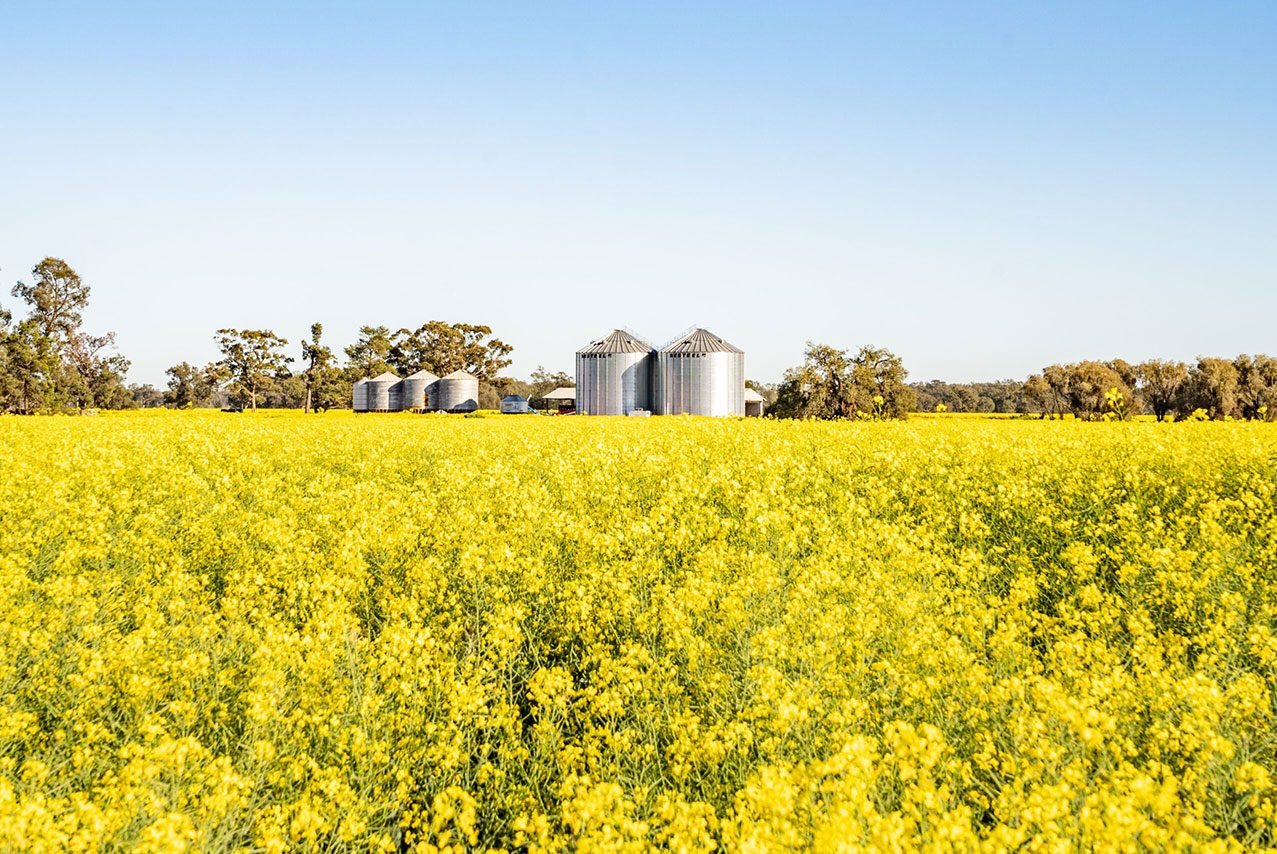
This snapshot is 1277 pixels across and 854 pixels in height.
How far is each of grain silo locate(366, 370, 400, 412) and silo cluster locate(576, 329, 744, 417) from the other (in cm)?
3263

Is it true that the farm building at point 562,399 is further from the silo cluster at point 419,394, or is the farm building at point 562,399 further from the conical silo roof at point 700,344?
the conical silo roof at point 700,344

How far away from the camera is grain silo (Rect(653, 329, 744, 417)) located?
5919cm

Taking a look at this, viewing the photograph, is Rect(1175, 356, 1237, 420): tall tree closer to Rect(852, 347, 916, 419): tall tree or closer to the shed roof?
Rect(852, 347, 916, 419): tall tree

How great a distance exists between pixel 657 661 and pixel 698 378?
5393 cm

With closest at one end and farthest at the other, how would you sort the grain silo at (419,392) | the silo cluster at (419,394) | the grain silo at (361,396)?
1. the silo cluster at (419,394)
2. the grain silo at (419,392)
3. the grain silo at (361,396)

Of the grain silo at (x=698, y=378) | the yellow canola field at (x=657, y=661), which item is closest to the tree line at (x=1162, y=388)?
the grain silo at (x=698, y=378)

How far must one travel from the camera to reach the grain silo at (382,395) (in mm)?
85312

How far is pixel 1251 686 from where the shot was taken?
4773 mm

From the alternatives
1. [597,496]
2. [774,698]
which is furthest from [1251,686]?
[597,496]

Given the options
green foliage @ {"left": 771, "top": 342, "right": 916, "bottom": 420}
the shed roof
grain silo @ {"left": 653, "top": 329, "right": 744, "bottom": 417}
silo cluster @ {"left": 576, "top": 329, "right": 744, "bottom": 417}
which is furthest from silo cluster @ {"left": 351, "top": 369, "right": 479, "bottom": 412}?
green foliage @ {"left": 771, "top": 342, "right": 916, "bottom": 420}

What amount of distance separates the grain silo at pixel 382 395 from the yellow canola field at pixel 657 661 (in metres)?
76.1

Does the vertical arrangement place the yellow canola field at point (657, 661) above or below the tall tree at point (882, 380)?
below

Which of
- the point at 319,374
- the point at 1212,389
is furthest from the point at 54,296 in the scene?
the point at 1212,389

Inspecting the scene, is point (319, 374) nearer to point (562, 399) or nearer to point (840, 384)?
point (562, 399)
